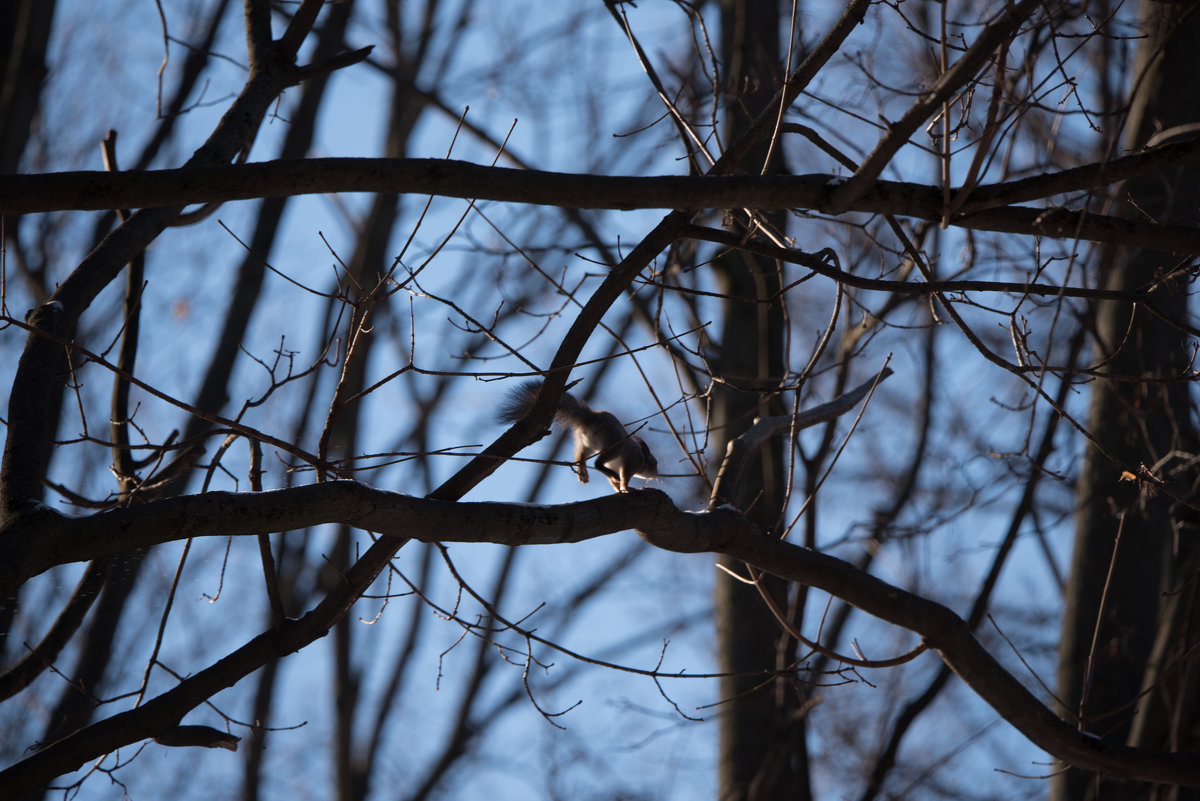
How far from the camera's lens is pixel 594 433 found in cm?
432

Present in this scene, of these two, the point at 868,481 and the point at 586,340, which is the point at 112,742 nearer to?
the point at 586,340

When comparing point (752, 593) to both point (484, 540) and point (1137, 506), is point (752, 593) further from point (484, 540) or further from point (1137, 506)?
point (484, 540)

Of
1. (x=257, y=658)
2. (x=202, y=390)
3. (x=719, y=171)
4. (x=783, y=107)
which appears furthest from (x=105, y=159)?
(x=202, y=390)

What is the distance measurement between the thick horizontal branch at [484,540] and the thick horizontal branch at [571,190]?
68 cm

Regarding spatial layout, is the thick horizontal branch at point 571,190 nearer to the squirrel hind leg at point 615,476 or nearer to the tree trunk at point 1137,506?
the squirrel hind leg at point 615,476

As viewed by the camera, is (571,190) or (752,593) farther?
(752,593)

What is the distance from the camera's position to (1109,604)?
5270mm

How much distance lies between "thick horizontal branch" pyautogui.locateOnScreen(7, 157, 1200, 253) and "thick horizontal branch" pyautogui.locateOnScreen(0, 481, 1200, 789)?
683 mm

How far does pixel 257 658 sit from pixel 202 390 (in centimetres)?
396

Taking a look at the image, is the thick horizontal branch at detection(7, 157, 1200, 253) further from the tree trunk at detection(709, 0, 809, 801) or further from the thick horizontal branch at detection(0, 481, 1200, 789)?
the tree trunk at detection(709, 0, 809, 801)

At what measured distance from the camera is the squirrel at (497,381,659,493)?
13.1 ft

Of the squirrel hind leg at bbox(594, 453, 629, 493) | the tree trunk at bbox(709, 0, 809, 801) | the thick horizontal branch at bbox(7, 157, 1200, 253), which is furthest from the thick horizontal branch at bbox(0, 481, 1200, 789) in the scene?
the tree trunk at bbox(709, 0, 809, 801)

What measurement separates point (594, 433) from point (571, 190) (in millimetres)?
2152

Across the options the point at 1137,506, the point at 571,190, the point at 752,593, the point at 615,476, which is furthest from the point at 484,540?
the point at 1137,506
